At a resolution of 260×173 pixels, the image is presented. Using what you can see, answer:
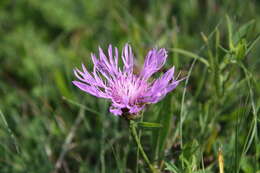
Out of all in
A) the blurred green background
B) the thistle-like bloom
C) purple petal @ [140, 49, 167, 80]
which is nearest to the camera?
the thistle-like bloom

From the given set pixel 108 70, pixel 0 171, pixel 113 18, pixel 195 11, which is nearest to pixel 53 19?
pixel 113 18

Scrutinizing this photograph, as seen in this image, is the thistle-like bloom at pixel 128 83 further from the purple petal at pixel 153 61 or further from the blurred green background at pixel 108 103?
the blurred green background at pixel 108 103

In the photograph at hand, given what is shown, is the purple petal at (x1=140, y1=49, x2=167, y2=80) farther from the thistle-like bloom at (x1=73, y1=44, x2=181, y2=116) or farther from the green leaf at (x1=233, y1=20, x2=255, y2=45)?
the green leaf at (x1=233, y1=20, x2=255, y2=45)

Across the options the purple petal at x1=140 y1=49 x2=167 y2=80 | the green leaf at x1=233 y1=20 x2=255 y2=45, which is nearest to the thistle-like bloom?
the purple petal at x1=140 y1=49 x2=167 y2=80

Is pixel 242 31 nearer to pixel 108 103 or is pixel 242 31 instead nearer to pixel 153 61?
pixel 153 61

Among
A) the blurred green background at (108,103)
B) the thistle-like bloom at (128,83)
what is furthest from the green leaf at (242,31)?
the thistle-like bloom at (128,83)

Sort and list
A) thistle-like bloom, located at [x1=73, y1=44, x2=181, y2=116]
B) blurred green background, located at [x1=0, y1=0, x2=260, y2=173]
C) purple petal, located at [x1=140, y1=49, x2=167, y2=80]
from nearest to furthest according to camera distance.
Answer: thistle-like bloom, located at [x1=73, y1=44, x2=181, y2=116]
purple petal, located at [x1=140, y1=49, x2=167, y2=80]
blurred green background, located at [x1=0, y1=0, x2=260, y2=173]

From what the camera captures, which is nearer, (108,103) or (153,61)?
(153,61)

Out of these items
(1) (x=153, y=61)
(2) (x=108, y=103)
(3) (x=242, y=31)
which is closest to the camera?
(1) (x=153, y=61)

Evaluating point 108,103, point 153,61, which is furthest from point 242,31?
point 108,103
